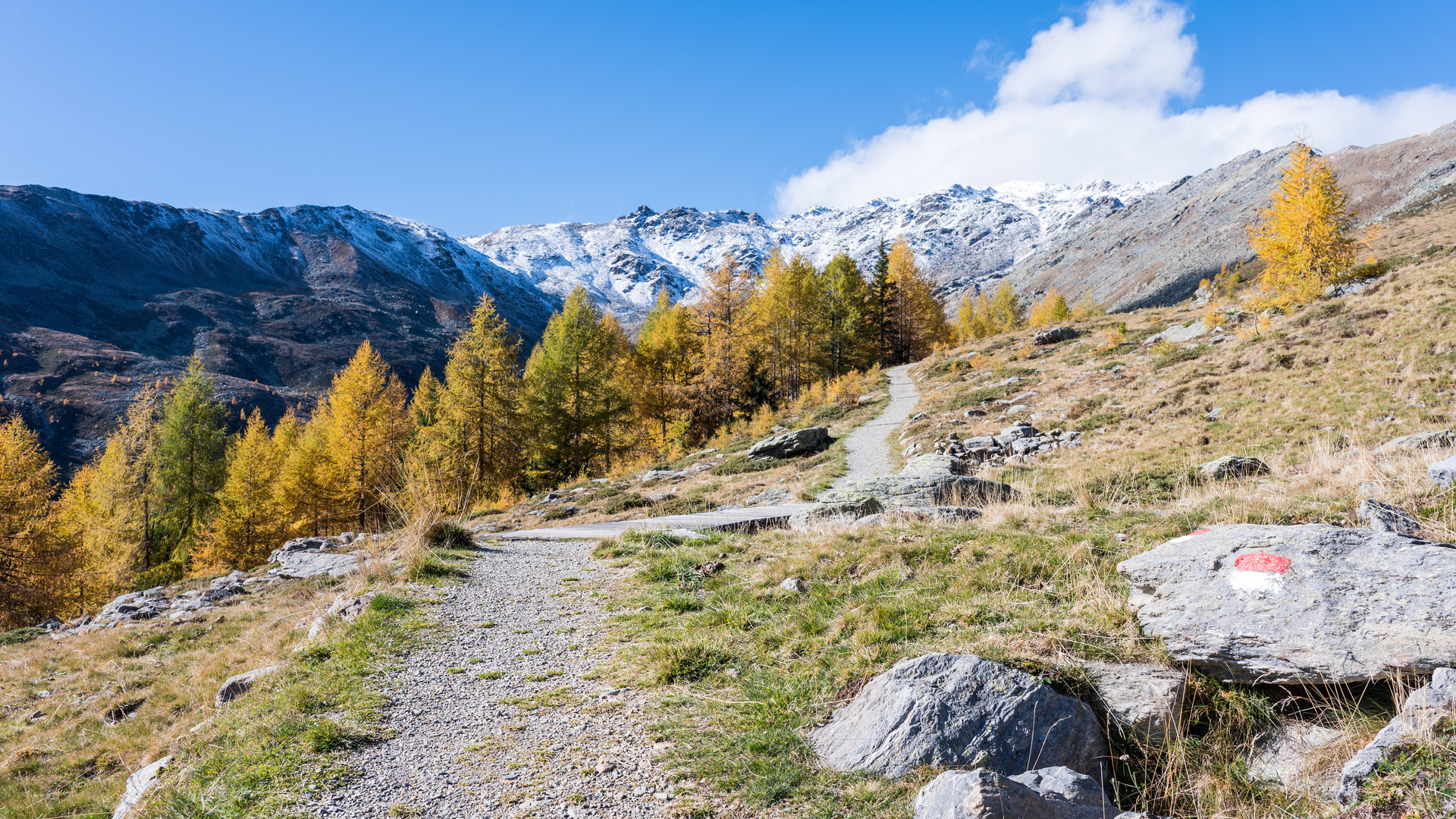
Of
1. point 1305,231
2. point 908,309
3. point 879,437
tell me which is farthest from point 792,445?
point 908,309

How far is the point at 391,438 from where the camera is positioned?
30281mm

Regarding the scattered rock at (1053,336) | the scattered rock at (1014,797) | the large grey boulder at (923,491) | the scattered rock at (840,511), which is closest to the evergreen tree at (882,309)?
the scattered rock at (1053,336)

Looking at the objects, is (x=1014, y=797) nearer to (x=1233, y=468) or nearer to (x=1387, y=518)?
(x=1387, y=518)

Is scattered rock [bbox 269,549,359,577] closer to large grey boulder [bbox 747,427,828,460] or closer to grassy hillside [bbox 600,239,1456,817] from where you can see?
grassy hillside [bbox 600,239,1456,817]

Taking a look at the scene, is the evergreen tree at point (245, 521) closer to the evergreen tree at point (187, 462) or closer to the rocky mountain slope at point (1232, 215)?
the evergreen tree at point (187, 462)

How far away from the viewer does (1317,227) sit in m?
27.4

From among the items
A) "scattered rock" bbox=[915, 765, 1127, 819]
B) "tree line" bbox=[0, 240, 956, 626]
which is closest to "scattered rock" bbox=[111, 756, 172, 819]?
"scattered rock" bbox=[915, 765, 1127, 819]

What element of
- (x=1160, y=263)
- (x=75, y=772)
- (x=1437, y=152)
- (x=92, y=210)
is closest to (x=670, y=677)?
(x=75, y=772)

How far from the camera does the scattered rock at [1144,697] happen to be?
3861 mm

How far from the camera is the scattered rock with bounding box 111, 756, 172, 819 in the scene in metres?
4.28

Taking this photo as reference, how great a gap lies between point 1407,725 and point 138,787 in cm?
817

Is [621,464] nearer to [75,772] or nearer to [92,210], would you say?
[75,772]

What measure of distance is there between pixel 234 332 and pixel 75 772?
19133 centimetres

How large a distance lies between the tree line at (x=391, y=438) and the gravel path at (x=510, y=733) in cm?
2001
